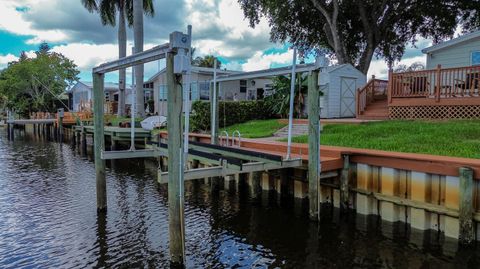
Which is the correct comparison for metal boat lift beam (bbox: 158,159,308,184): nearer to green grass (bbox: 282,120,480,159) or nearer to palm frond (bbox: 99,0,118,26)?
green grass (bbox: 282,120,480,159)

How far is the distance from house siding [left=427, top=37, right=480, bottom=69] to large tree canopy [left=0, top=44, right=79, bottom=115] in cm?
3487

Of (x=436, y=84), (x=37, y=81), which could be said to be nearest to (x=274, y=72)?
(x=436, y=84)

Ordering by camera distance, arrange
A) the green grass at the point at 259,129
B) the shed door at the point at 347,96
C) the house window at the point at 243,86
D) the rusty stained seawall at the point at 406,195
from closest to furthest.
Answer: the rusty stained seawall at the point at 406,195 < the green grass at the point at 259,129 < the shed door at the point at 347,96 < the house window at the point at 243,86

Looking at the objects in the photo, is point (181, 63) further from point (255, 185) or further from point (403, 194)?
point (255, 185)

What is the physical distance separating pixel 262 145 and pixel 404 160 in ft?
16.4

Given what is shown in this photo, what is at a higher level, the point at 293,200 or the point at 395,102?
the point at 395,102

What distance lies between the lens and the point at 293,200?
9875 mm

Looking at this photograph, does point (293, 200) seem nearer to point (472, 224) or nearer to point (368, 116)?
point (472, 224)

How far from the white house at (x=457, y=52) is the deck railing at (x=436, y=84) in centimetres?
250

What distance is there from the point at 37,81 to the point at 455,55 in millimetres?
37922

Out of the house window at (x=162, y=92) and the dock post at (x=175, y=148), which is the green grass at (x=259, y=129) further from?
the house window at (x=162, y=92)

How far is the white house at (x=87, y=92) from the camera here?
42938 millimetres

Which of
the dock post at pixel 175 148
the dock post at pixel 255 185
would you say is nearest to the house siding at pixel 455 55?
the dock post at pixel 255 185

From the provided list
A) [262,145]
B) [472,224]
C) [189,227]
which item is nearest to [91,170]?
[262,145]
